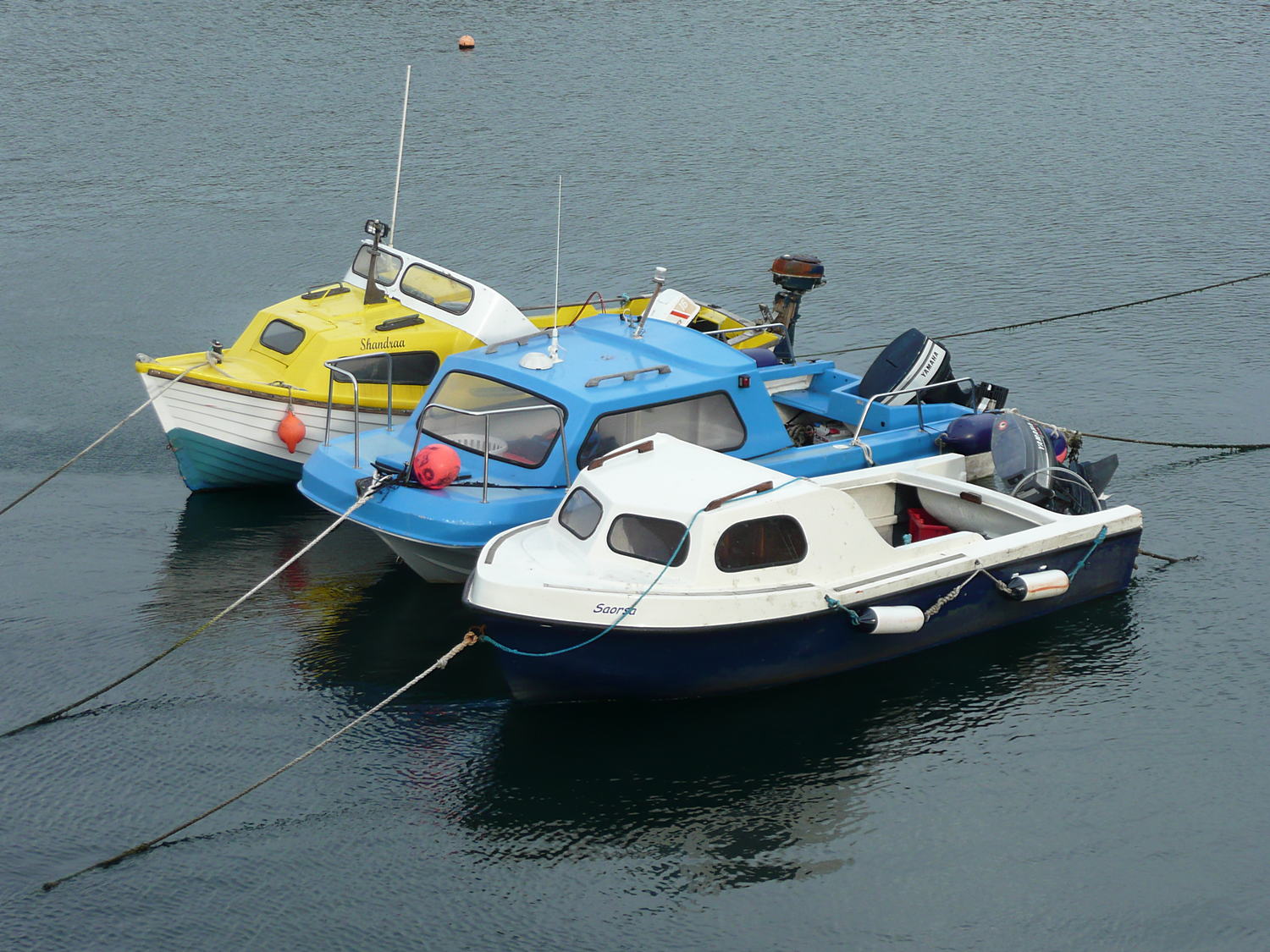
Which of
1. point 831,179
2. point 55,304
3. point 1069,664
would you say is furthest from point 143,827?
point 831,179

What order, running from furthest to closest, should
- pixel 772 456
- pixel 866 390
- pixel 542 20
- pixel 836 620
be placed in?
1. pixel 542 20
2. pixel 866 390
3. pixel 772 456
4. pixel 836 620

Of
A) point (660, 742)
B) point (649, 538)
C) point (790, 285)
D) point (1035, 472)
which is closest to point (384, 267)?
point (790, 285)

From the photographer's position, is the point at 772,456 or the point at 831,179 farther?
the point at 831,179

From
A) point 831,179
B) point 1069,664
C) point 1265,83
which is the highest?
point 1265,83

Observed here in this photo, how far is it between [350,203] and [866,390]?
14.8 meters

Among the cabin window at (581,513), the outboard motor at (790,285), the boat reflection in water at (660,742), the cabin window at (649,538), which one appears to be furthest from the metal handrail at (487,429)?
the outboard motor at (790,285)

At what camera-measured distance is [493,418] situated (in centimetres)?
1274

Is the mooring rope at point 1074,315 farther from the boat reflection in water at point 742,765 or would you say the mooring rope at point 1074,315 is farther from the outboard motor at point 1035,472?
the boat reflection in water at point 742,765

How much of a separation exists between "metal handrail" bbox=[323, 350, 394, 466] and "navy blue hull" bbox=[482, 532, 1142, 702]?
3101mm

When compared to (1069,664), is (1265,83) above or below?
above

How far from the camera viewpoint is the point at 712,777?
1045 centimetres

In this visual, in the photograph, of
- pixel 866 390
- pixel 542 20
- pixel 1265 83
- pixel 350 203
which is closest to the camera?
pixel 866 390

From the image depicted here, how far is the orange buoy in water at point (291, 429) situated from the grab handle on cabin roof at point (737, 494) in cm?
555

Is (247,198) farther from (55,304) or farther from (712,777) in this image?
(712,777)
